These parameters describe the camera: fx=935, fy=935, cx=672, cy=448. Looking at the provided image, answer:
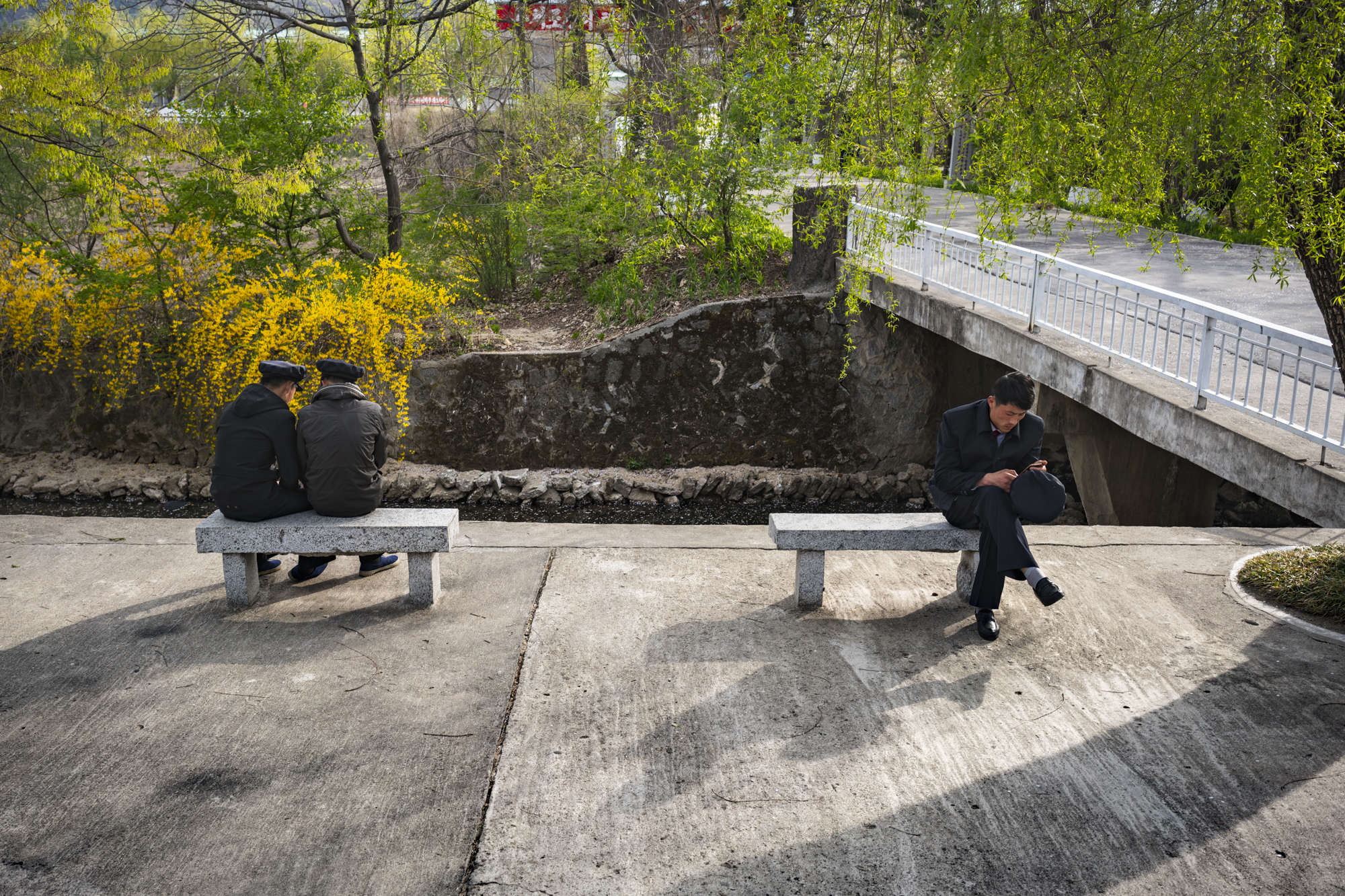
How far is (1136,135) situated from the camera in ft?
14.8

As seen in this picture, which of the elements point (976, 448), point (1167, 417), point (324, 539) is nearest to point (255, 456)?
point (324, 539)

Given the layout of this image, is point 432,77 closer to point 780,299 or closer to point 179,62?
point 179,62

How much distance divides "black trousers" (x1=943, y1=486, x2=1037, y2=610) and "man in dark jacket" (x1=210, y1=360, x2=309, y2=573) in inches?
138

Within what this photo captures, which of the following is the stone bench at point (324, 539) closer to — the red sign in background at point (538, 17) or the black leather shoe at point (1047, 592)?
the black leather shoe at point (1047, 592)

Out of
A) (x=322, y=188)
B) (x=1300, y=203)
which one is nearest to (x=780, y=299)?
(x=322, y=188)

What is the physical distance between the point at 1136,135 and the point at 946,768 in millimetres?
3135

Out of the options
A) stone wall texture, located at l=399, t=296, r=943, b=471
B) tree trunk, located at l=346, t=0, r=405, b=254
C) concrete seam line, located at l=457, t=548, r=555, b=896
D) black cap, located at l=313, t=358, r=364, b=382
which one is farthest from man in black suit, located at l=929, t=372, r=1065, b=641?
tree trunk, located at l=346, t=0, r=405, b=254

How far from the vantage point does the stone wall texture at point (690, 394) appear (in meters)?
11.8

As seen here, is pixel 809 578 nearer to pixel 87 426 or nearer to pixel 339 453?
pixel 339 453

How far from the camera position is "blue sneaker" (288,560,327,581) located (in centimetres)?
523

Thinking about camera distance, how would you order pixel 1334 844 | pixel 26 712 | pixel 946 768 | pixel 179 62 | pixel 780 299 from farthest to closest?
1. pixel 179 62
2. pixel 780 299
3. pixel 26 712
4. pixel 946 768
5. pixel 1334 844

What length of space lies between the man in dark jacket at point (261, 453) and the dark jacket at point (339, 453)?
8 cm

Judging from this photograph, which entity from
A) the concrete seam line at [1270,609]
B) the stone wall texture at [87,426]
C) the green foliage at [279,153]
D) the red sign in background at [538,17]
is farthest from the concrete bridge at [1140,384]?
the stone wall texture at [87,426]

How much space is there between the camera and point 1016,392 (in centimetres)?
453
